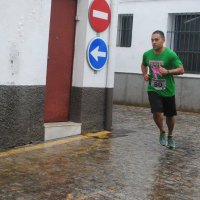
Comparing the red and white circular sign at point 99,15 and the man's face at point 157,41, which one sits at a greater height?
the red and white circular sign at point 99,15

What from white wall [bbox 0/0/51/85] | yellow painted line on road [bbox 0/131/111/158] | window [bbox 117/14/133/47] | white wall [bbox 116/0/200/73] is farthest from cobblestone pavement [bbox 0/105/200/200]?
window [bbox 117/14/133/47]

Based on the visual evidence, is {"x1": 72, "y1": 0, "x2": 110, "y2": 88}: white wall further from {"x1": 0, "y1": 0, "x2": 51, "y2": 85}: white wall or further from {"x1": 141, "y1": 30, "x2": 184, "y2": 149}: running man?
{"x1": 141, "y1": 30, "x2": 184, "y2": 149}: running man

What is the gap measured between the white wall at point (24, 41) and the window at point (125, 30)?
7563mm

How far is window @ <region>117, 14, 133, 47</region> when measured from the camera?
47.0 feet

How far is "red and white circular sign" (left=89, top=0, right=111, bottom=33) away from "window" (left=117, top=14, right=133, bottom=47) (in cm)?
611

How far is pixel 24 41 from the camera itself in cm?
660

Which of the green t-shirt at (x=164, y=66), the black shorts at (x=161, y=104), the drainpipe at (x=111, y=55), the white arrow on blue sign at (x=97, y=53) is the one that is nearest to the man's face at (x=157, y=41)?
the green t-shirt at (x=164, y=66)

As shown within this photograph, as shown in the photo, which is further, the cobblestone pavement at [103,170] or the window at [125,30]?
the window at [125,30]

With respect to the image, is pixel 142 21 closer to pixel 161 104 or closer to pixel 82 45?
pixel 82 45

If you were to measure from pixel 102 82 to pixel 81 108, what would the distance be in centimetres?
77

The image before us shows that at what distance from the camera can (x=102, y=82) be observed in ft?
27.7

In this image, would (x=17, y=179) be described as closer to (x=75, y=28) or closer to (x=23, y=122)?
(x=23, y=122)

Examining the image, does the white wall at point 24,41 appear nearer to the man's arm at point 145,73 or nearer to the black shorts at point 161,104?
the man's arm at point 145,73

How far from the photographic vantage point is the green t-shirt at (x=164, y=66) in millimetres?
7125
